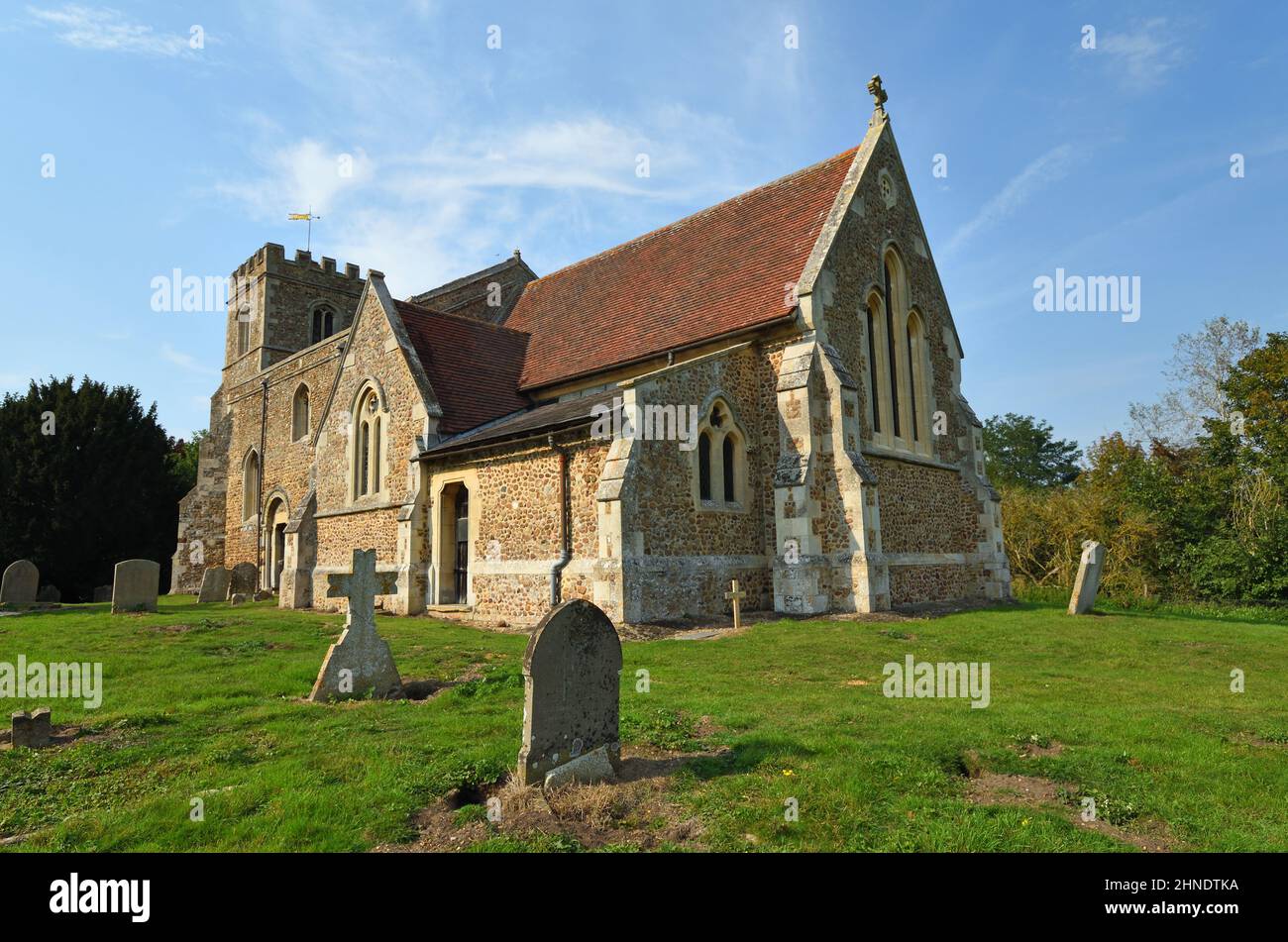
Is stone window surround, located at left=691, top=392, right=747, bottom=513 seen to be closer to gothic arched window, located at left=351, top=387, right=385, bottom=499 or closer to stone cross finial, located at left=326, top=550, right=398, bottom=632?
stone cross finial, located at left=326, top=550, right=398, bottom=632

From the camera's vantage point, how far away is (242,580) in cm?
2389

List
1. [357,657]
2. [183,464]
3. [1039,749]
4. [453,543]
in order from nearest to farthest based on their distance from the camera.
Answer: [1039,749], [357,657], [453,543], [183,464]

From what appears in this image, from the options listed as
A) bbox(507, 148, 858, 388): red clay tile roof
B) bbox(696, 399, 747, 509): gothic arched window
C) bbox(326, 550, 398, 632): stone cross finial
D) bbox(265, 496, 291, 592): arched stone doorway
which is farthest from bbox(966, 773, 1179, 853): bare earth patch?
bbox(265, 496, 291, 592): arched stone doorway

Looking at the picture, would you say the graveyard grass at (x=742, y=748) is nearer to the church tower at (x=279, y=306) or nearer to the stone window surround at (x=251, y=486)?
the stone window surround at (x=251, y=486)

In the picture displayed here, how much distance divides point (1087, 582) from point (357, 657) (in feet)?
47.3

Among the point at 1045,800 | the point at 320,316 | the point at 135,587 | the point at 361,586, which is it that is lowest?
the point at 1045,800

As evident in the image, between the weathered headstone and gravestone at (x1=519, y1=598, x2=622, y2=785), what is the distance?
168 inches

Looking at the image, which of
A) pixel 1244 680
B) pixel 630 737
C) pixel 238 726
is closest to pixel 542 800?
pixel 630 737

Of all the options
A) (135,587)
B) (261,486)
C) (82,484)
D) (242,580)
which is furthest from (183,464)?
(135,587)

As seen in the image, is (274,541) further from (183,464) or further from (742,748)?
(742,748)

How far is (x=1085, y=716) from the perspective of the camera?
697cm
